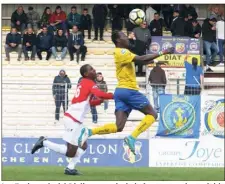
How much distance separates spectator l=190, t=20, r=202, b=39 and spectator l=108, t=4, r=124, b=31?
7.58ft

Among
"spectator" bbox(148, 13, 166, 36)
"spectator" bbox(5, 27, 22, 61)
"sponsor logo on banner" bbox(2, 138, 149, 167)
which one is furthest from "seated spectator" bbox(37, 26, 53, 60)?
"sponsor logo on banner" bbox(2, 138, 149, 167)

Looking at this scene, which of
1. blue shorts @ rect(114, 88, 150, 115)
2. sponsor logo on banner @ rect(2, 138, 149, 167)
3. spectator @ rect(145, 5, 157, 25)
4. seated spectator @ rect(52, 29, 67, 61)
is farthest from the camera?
spectator @ rect(145, 5, 157, 25)

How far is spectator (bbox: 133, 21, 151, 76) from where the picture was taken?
26.4 meters

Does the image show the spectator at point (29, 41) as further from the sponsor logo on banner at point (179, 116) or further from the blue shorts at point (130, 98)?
the blue shorts at point (130, 98)

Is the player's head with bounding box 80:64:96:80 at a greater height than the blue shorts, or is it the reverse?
the player's head with bounding box 80:64:96:80

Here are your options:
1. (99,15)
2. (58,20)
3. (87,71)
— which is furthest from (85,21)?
(87,71)

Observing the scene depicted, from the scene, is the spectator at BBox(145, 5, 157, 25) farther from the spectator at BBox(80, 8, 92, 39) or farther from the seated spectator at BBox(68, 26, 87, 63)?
the seated spectator at BBox(68, 26, 87, 63)

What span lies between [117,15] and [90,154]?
335 inches

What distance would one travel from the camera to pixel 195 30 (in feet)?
91.2

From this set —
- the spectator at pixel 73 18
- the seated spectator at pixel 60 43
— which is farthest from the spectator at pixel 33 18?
the seated spectator at pixel 60 43

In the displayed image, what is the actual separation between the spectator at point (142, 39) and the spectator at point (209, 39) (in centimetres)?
190

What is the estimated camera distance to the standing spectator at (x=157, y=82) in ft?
70.0

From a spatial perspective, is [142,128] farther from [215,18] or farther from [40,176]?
[215,18]

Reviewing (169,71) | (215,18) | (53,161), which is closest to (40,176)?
(53,161)
